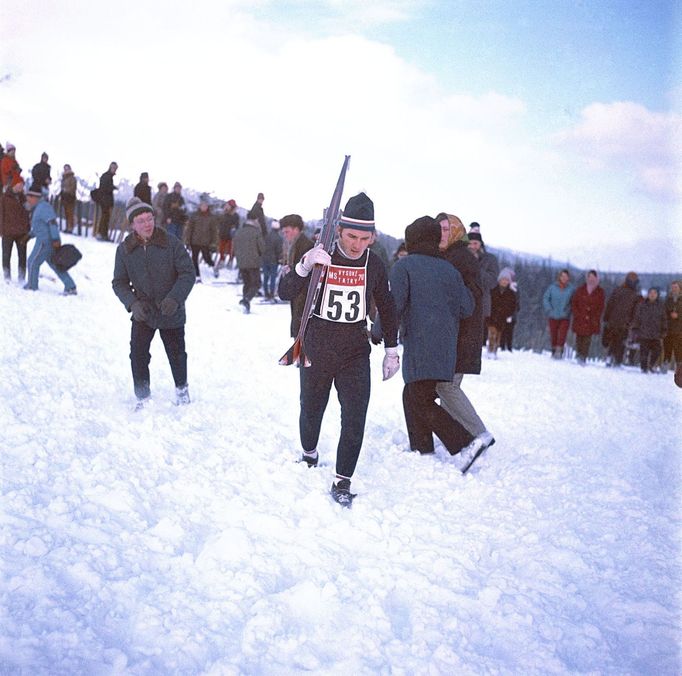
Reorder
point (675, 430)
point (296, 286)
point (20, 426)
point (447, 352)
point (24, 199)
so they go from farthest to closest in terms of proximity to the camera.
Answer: point (24, 199), point (675, 430), point (447, 352), point (20, 426), point (296, 286)

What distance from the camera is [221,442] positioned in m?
5.05

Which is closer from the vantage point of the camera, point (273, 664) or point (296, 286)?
point (273, 664)

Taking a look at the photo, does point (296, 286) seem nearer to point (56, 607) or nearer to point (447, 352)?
point (447, 352)

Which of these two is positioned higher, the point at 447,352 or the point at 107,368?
the point at 447,352

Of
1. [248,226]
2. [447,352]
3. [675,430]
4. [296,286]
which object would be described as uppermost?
[248,226]

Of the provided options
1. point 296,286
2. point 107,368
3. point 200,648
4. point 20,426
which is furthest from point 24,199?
point 200,648

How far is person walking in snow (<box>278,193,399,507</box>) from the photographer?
4.04m

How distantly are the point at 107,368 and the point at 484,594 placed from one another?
18.4 feet

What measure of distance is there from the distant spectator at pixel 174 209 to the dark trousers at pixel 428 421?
13687 mm

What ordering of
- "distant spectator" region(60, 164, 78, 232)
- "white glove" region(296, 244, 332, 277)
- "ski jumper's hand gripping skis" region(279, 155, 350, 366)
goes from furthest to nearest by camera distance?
"distant spectator" region(60, 164, 78, 232) → "ski jumper's hand gripping skis" region(279, 155, 350, 366) → "white glove" region(296, 244, 332, 277)

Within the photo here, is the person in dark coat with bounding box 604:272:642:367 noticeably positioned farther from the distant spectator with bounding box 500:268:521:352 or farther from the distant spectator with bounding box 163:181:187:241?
the distant spectator with bounding box 163:181:187:241

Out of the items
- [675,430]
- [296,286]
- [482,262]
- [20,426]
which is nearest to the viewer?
[296,286]

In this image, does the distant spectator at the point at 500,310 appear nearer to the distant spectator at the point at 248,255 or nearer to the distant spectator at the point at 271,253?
the distant spectator at the point at 248,255

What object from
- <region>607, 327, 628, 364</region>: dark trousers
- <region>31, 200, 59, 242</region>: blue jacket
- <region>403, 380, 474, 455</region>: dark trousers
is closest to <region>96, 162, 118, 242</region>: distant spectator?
<region>31, 200, 59, 242</region>: blue jacket
